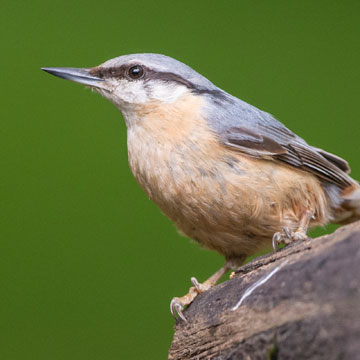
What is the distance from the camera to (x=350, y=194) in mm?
2828

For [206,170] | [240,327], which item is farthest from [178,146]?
[240,327]

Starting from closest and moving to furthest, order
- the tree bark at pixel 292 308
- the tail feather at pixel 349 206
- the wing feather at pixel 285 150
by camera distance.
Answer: the tree bark at pixel 292 308 < the wing feather at pixel 285 150 < the tail feather at pixel 349 206

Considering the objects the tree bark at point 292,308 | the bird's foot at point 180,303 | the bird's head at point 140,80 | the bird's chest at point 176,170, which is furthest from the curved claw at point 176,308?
the bird's head at point 140,80

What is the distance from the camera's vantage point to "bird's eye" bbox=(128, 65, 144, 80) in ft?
8.54

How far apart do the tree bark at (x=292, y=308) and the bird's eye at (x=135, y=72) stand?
1095mm

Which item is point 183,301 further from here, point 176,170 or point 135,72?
point 135,72

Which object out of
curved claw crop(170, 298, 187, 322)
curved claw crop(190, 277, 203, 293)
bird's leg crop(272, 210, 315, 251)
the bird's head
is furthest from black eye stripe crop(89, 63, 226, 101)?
curved claw crop(170, 298, 187, 322)

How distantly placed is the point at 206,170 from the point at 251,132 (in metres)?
0.34

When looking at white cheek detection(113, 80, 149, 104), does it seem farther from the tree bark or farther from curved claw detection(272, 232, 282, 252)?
the tree bark

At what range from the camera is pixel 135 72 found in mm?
2607

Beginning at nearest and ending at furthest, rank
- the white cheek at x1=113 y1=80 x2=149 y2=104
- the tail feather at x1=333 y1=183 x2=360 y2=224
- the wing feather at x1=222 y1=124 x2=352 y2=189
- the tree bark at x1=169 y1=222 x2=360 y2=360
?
1. the tree bark at x1=169 y1=222 x2=360 y2=360
2. the wing feather at x1=222 y1=124 x2=352 y2=189
3. the white cheek at x1=113 y1=80 x2=149 y2=104
4. the tail feather at x1=333 y1=183 x2=360 y2=224

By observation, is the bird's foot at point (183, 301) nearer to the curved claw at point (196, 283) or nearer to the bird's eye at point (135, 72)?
the curved claw at point (196, 283)

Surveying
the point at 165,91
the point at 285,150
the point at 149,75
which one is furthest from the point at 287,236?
the point at 149,75

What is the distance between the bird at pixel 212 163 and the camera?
2354 mm
